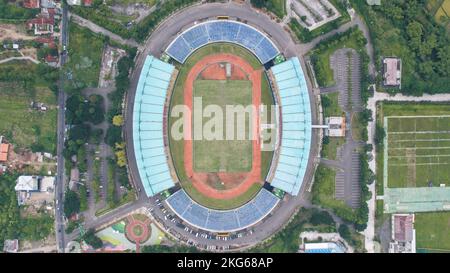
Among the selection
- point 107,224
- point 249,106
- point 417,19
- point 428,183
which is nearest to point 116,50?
point 249,106

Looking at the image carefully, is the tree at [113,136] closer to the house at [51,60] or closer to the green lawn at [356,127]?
the house at [51,60]

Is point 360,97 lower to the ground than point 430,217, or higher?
higher

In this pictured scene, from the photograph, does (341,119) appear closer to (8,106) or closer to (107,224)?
(107,224)

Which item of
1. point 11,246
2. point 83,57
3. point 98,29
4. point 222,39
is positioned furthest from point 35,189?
point 222,39

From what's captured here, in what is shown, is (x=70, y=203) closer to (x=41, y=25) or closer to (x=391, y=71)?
(x=41, y=25)

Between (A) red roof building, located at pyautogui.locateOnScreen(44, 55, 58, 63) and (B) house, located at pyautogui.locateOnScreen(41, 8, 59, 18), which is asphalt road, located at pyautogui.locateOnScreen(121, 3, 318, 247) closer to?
(A) red roof building, located at pyautogui.locateOnScreen(44, 55, 58, 63)

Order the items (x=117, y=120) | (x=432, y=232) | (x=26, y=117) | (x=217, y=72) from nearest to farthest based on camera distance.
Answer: (x=117, y=120)
(x=26, y=117)
(x=217, y=72)
(x=432, y=232)
